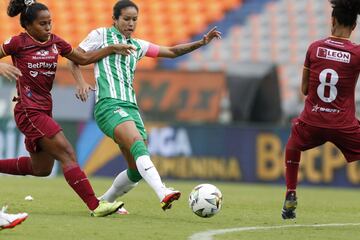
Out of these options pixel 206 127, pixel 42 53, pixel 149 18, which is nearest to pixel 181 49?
pixel 42 53

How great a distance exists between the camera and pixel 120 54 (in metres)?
8.66

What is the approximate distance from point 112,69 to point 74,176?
1138mm

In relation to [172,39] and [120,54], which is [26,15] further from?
[172,39]

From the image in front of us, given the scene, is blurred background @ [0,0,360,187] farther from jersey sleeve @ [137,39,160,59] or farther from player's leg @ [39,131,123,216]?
player's leg @ [39,131,123,216]

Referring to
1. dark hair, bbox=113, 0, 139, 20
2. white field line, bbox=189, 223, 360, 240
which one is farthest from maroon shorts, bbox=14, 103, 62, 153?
white field line, bbox=189, 223, 360, 240

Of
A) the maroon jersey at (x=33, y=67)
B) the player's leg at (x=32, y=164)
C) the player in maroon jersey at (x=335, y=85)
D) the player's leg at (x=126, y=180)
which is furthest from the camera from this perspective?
the player's leg at (x=126, y=180)

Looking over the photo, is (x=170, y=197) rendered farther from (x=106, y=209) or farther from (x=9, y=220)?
(x=9, y=220)

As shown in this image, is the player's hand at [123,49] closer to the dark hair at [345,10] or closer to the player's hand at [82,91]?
the player's hand at [82,91]

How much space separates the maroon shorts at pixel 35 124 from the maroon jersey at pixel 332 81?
2.28 metres

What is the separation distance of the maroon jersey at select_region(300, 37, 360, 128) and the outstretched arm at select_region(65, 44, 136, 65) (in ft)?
5.65

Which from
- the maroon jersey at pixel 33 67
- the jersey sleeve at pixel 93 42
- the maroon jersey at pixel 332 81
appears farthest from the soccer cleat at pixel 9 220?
the maroon jersey at pixel 332 81

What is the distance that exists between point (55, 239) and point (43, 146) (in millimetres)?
1927

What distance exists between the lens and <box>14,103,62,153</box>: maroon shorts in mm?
8195

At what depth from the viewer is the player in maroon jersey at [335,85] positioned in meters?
8.10
